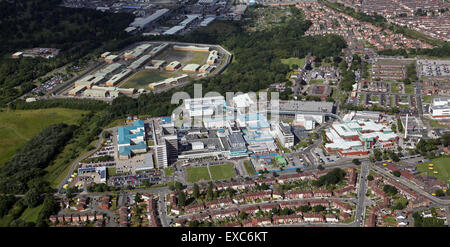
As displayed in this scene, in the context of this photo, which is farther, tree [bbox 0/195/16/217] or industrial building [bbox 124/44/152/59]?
industrial building [bbox 124/44/152/59]

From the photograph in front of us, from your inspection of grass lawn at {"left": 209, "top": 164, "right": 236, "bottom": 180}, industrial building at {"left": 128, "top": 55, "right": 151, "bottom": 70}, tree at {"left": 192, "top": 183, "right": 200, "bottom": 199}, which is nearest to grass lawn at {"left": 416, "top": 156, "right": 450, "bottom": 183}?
grass lawn at {"left": 209, "top": 164, "right": 236, "bottom": 180}

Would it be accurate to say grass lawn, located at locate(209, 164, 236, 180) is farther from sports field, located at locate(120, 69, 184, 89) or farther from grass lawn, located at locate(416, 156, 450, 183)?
sports field, located at locate(120, 69, 184, 89)

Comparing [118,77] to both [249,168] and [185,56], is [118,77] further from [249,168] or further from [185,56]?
[249,168]

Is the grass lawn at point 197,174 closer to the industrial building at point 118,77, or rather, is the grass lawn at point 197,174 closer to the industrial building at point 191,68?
the industrial building at point 118,77

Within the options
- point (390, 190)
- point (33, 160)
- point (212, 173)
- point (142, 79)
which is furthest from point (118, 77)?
point (390, 190)

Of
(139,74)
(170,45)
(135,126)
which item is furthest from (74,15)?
(135,126)

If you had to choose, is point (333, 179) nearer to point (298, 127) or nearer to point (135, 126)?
point (298, 127)

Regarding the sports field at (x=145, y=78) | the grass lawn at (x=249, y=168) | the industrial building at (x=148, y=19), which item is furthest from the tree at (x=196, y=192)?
the industrial building at (x=148, y=19)
